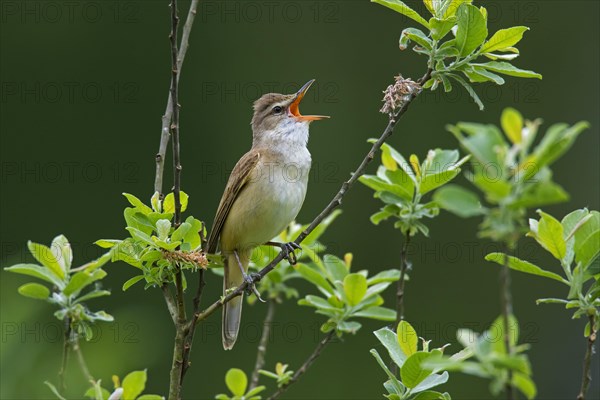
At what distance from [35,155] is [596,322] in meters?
6.76

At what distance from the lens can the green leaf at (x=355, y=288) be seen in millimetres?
2861

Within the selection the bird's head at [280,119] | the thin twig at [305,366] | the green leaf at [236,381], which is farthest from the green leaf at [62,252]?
the bird's head at [280,119]

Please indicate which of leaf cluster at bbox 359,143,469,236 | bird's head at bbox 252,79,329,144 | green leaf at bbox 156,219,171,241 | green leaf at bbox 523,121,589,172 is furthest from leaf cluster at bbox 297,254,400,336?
green leaf at bbox 523,121,589,172

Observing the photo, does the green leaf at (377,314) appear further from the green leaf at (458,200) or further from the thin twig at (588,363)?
the green leaf at (458,200)

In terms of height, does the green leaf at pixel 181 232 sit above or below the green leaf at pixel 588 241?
above

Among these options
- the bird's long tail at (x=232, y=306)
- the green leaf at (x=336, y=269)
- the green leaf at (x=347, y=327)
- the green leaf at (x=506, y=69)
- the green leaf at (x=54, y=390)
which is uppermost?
the green leaf at (x=506, y=69)

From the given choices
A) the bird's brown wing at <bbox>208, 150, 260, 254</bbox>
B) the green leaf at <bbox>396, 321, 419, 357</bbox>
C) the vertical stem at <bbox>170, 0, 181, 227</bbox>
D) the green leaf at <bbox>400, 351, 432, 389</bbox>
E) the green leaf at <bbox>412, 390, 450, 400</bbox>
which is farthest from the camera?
the bird's brown wing at <bbox>208, 150, 260, 254</bbox>

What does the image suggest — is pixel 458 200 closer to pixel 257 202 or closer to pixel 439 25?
pixel 439 25

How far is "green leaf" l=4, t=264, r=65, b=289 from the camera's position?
233 cm

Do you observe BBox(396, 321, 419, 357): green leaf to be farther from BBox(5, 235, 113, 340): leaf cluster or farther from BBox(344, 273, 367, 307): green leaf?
BBox(5, 235, 113, 340): leaf cluster

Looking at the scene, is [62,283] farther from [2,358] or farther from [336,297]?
[336,297]

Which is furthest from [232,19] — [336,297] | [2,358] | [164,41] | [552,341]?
[2,358]

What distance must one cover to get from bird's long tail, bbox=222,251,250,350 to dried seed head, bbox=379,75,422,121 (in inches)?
63.8

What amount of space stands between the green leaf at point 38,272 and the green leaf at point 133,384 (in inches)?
12.6
